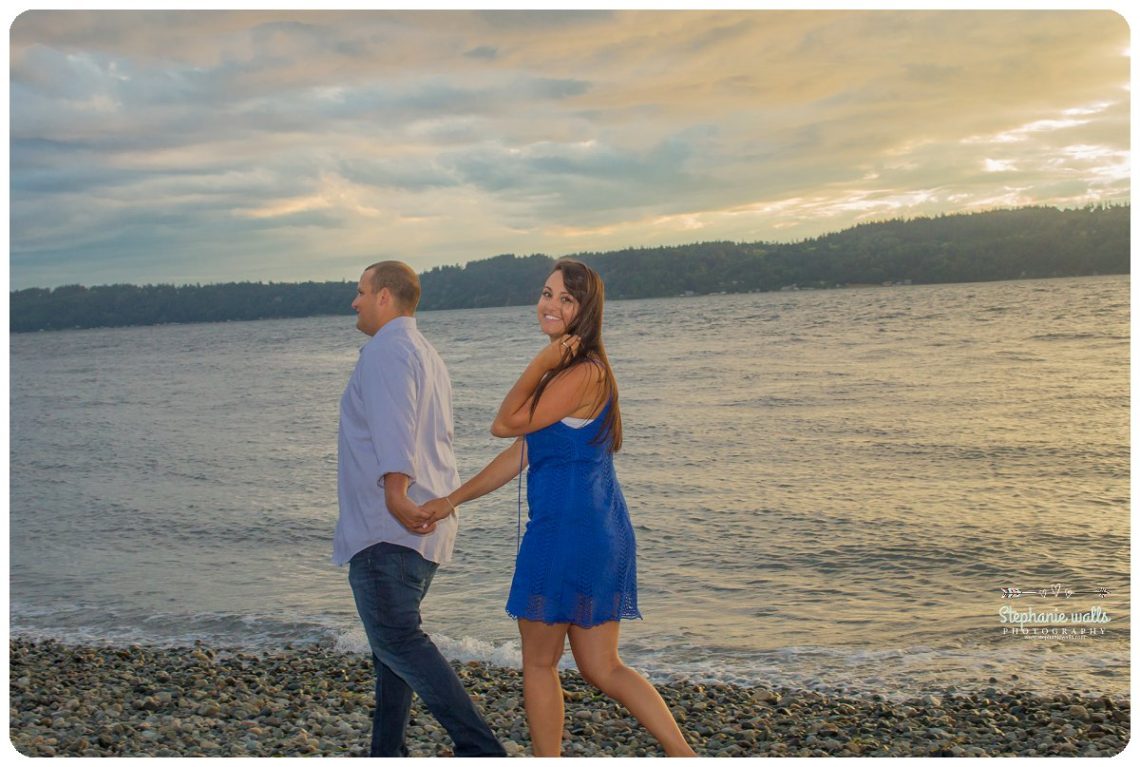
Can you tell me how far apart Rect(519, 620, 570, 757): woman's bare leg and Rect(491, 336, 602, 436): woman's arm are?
802 mm

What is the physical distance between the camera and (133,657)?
845 centimetres

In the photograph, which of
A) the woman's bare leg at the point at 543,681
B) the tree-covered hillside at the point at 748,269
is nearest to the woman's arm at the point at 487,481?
the woman's bare leg at the point at 543,681

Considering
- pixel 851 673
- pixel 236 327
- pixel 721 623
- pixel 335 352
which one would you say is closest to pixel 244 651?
pixel 721 623

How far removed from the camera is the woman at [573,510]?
4086mm

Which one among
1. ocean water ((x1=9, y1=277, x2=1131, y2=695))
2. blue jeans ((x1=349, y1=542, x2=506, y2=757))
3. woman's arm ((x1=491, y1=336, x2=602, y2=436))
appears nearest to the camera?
woman's arm ((x1=491, y1=336, x2=602, y2=436))

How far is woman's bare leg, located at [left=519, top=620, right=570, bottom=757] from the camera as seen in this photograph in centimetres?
419

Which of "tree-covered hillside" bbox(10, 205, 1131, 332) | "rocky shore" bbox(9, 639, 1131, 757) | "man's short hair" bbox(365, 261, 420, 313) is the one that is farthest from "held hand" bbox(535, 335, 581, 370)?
"tree-covered hillside" bbox(10, 205, 1131, 332)

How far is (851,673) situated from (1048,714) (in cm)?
161

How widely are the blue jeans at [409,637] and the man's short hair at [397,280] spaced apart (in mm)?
1057

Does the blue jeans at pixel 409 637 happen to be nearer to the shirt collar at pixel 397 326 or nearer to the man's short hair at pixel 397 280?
the shirt collar at pixel 397 326

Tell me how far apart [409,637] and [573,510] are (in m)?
0.92

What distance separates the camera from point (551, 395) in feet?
13.4

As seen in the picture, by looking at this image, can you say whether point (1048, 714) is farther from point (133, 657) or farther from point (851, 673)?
point (133, 657)

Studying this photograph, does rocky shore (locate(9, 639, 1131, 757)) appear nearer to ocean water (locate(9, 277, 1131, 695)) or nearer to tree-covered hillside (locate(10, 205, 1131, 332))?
ocean water (locate(9, 277, 1131, 695))
